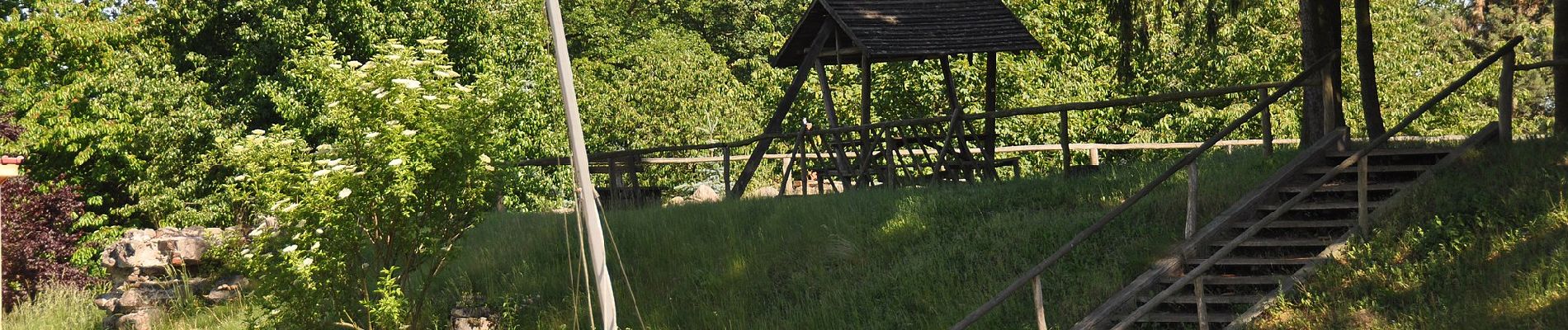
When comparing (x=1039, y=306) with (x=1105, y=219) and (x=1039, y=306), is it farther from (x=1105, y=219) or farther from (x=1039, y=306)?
(x=1105, y=219)

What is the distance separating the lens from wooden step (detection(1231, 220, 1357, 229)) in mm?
11484

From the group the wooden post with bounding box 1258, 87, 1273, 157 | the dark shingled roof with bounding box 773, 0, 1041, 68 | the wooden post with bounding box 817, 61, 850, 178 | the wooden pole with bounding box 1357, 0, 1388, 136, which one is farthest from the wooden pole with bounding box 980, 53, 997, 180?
the wooden pole with bounding box 1357, 0, 1388, 136

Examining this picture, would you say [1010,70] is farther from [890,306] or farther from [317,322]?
[317,322]

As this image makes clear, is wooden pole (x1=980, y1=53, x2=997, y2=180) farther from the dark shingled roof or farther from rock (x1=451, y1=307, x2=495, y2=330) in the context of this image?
rock (x1=451, y1=307, x2=495, y2=330)

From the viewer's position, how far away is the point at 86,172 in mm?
29656

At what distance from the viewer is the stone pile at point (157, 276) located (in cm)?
1920

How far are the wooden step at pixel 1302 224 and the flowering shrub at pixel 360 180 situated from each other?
6.67 meters

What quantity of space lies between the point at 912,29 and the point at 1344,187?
7.77m

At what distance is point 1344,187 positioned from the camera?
482 inches

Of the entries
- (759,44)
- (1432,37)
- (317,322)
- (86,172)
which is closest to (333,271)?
(317,322)

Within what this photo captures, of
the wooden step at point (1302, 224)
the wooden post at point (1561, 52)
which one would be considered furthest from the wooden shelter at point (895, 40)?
the wooden post at point (1561, 52)

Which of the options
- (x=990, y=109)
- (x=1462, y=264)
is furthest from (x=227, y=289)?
(x=1462, y=264)

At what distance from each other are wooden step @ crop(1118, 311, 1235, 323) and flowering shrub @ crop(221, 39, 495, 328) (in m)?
5.86

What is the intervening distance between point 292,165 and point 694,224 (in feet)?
18.4
